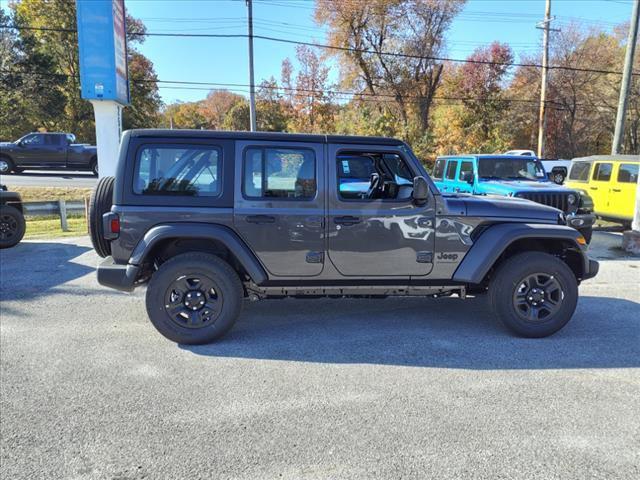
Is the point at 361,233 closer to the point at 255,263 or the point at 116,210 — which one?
the point at 255,263

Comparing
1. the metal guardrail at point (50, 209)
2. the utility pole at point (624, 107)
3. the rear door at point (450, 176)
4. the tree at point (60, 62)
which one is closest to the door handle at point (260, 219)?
the rear door at point (450, 176)

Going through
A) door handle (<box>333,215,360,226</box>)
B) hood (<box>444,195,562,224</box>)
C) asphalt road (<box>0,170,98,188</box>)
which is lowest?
asphalt road (<box>0,170,98,188</box>)

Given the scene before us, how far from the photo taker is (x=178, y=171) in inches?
156

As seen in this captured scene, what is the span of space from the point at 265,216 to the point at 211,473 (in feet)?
7.10

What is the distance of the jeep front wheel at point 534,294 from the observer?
4121mm

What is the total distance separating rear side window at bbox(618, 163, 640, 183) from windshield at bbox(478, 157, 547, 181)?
3.10 m

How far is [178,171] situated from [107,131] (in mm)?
6370

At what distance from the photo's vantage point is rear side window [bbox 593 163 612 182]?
37.1 feet

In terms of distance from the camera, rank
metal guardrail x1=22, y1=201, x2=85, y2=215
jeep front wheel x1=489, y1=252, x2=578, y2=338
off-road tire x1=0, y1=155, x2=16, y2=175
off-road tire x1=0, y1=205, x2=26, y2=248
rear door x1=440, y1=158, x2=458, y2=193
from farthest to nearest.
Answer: off-road tire x1=0, y1=155, x2=16, y2=175 < metal guardrail x1=22, y1=201, x2=85, y2=215 < rear door x1=440, y1=158, x2=458, y2=193 < off-road tire x1=0, y1=205, x2=26, y2=248 < jeep front wheel x1=489, y1=252, x2=578, y2=338

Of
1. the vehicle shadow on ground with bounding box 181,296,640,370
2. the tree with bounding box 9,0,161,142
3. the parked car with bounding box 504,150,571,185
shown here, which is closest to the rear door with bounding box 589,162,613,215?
the parked car with bounding box 504,150,571,185

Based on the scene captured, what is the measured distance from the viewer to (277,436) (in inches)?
106

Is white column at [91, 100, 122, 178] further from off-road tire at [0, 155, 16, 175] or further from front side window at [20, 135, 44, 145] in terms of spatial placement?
off-road tire at [0, 155, 16, 175]

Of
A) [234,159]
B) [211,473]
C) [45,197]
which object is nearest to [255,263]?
[234,159]

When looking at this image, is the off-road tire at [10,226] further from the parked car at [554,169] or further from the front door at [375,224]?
the parked car at [554,169]
